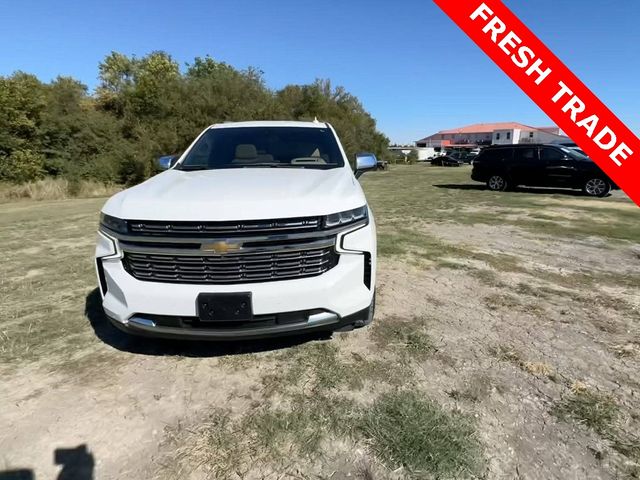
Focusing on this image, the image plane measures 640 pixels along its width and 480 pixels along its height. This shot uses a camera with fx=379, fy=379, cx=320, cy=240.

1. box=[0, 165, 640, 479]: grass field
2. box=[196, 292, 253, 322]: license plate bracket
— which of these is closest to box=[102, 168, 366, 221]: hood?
box=[196, 292, 253, 322]: license plate bracket

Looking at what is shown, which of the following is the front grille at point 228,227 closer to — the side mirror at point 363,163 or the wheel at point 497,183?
the side mirror at point 363,163

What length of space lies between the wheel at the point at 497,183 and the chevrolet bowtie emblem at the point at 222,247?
46.4ft

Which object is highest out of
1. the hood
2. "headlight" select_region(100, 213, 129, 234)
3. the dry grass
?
the hood

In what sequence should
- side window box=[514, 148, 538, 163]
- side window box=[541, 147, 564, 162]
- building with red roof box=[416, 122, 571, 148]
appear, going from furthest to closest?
1. building with red roof box=[416, 122, 571, 148]
2. side window box=[514, 148, 538, 163]
3. side window box=[541, 147, 564, 162]

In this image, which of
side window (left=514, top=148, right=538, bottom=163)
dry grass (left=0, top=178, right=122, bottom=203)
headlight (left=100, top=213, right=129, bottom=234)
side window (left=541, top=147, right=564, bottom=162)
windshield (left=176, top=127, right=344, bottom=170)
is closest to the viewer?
headlight (left=100, top=213, right=129, bottom=234)

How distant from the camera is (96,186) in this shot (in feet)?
57.7

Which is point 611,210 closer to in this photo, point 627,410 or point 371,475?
point 627,410

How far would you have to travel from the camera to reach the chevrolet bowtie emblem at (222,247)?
2230 mm

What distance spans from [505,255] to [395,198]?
7.26 meters

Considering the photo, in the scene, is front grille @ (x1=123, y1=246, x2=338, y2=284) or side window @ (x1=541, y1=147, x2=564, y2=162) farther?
side window @ (x1=541, y1=147, x2=564, y2=162)

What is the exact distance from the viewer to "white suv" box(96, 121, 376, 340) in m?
2.26

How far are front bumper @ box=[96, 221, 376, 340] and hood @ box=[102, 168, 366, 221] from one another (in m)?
0.25

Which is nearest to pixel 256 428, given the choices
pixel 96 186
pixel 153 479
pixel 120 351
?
pixel 153 479

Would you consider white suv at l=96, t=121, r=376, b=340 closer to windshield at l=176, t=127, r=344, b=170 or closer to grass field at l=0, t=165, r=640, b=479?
grass field at l=0, t=165, r=640, b=479
